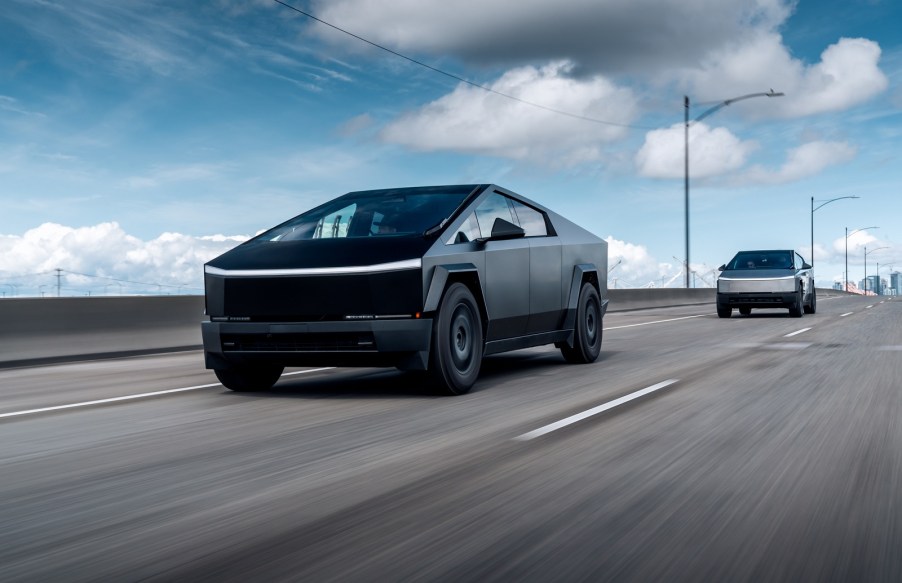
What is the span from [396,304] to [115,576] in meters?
4.04

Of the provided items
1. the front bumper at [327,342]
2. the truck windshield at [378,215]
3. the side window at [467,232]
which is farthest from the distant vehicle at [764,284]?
the front bumper at [327,342]

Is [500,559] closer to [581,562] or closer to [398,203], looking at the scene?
[581,562]

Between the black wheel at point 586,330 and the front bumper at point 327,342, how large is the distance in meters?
3.28

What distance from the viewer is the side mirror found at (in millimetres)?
7860

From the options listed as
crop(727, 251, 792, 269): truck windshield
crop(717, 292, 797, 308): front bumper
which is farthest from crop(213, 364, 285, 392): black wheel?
crop(727, 251, 792, 269): truck windshield

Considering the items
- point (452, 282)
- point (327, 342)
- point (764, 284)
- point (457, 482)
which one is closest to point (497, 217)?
point (452, 282)

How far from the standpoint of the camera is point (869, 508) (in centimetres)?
413

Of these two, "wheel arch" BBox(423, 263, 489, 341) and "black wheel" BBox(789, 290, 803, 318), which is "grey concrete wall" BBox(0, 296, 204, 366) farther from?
"black wheel" BBox(789, 290, 803, 318)

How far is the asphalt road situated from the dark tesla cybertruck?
37cm

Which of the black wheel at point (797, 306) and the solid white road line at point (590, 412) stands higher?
the black wheel at point (797, 306)

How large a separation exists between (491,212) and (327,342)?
2076 millimetres

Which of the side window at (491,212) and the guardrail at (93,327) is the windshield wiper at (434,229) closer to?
the side window at (491,212)

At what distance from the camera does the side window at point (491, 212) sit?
827 centimetres

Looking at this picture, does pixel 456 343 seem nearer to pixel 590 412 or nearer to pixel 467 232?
pixel 467 232
